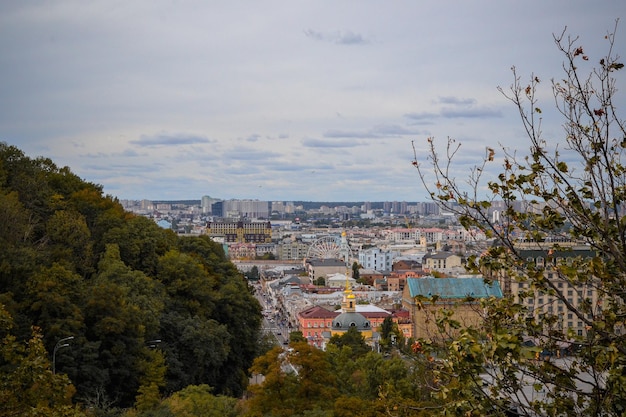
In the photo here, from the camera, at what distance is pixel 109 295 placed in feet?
86.8

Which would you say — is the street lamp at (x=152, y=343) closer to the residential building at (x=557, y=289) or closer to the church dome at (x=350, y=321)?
the residential building at (x=557, y=289)

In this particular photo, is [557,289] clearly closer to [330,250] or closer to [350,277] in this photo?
[350,277]

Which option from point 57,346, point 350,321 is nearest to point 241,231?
point 350,321

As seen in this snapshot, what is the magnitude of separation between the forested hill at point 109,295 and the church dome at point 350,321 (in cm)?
1468

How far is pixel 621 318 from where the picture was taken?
6.81 m

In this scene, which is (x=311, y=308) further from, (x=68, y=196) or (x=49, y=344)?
(x=49, y=344)

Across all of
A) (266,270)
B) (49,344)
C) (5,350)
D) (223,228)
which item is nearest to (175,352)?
(49,344)

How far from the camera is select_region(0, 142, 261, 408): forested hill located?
969 inches

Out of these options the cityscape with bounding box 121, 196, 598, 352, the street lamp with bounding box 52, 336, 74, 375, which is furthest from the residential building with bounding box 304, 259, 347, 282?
the street lamp with bounding box 52, 336, 74, 375

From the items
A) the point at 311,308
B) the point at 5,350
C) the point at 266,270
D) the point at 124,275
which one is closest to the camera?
the point at 5,350

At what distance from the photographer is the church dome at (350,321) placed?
58688 mm

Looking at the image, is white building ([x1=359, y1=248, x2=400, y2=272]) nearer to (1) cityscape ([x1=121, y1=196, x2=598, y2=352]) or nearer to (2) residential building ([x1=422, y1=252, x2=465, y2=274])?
(1) cityscape ([x1=121, y1=196, x2=598, y2=352])

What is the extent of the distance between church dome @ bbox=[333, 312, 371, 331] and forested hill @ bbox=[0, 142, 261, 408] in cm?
1468

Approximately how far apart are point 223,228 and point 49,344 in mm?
162785
